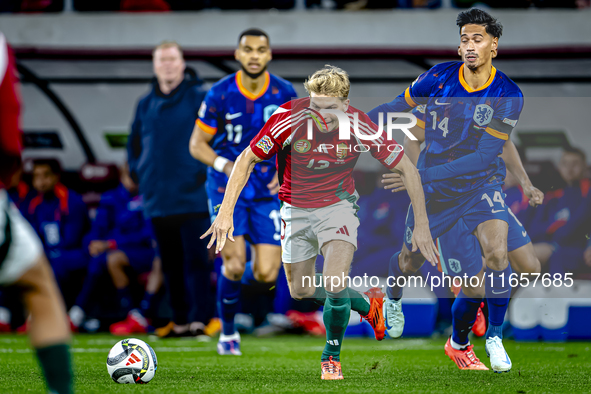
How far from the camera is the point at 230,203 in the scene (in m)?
4.20

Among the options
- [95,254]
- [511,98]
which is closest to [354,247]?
[511,98]

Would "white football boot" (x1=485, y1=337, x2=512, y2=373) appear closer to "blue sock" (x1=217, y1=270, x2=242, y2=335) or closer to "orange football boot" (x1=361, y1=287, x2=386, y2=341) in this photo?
"orange football boot" (x1=361, y1=287, x2=386, y2=341)

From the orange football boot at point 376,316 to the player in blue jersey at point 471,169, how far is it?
0.14 meters

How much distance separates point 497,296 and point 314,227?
137 cm

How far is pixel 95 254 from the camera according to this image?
8.10 metres

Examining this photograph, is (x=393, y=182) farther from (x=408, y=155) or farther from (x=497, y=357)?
(x=497, y=357)

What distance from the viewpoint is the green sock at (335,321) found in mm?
4281

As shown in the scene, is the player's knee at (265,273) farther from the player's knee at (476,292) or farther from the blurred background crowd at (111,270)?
the player's knee at (476,292)

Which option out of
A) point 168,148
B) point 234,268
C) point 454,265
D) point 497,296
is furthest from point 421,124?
point 168,148

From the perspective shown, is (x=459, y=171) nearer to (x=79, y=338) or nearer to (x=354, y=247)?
(x=354, y=247)

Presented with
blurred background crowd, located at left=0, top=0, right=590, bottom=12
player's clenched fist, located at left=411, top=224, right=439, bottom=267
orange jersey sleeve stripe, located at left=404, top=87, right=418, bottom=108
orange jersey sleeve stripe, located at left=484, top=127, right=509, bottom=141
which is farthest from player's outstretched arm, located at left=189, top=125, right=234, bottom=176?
blurred background crowd, located at left=0, top=0, right=590, bottom=12

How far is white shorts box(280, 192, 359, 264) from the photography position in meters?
4.40

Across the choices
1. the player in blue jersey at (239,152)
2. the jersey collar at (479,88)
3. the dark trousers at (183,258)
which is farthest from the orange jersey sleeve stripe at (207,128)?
the jersey collar at (479,88)

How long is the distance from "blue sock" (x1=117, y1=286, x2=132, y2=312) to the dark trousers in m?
1.10
